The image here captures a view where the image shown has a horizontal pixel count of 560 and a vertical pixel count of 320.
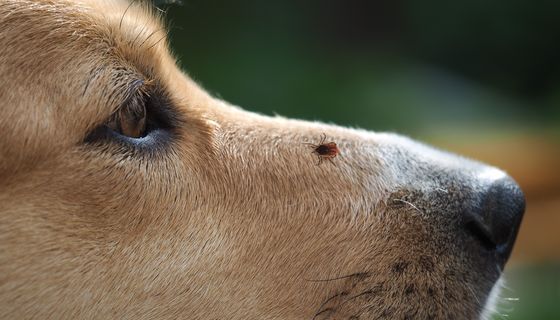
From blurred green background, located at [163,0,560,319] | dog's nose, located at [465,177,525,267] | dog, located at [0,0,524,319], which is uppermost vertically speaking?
blurred green background, located at [163,0,560,319]

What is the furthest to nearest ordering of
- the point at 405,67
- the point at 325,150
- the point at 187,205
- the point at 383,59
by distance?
the point at 383,59 < the point at 405,67 < the point at 325,150 < the point at 187,205

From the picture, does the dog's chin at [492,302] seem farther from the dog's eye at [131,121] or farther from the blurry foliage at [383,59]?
the blurry foliage at [383,59]

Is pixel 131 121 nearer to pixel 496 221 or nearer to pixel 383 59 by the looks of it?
pixel 496 221

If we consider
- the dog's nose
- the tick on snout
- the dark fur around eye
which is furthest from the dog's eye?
the dog's nose

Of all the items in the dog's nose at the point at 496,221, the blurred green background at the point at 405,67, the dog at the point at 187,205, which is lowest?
the dog at the point at 187,205

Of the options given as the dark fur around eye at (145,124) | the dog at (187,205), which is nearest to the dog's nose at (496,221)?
the dog at (187,205)

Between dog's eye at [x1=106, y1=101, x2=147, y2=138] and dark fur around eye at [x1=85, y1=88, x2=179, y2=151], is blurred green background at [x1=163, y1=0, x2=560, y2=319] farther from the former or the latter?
dog's eye at [x1=106, y1=101, x2=147, y2=138]

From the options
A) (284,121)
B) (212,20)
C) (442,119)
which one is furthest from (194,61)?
(284,121)

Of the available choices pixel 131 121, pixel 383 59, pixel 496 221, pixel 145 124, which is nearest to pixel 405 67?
pixel 383 59
